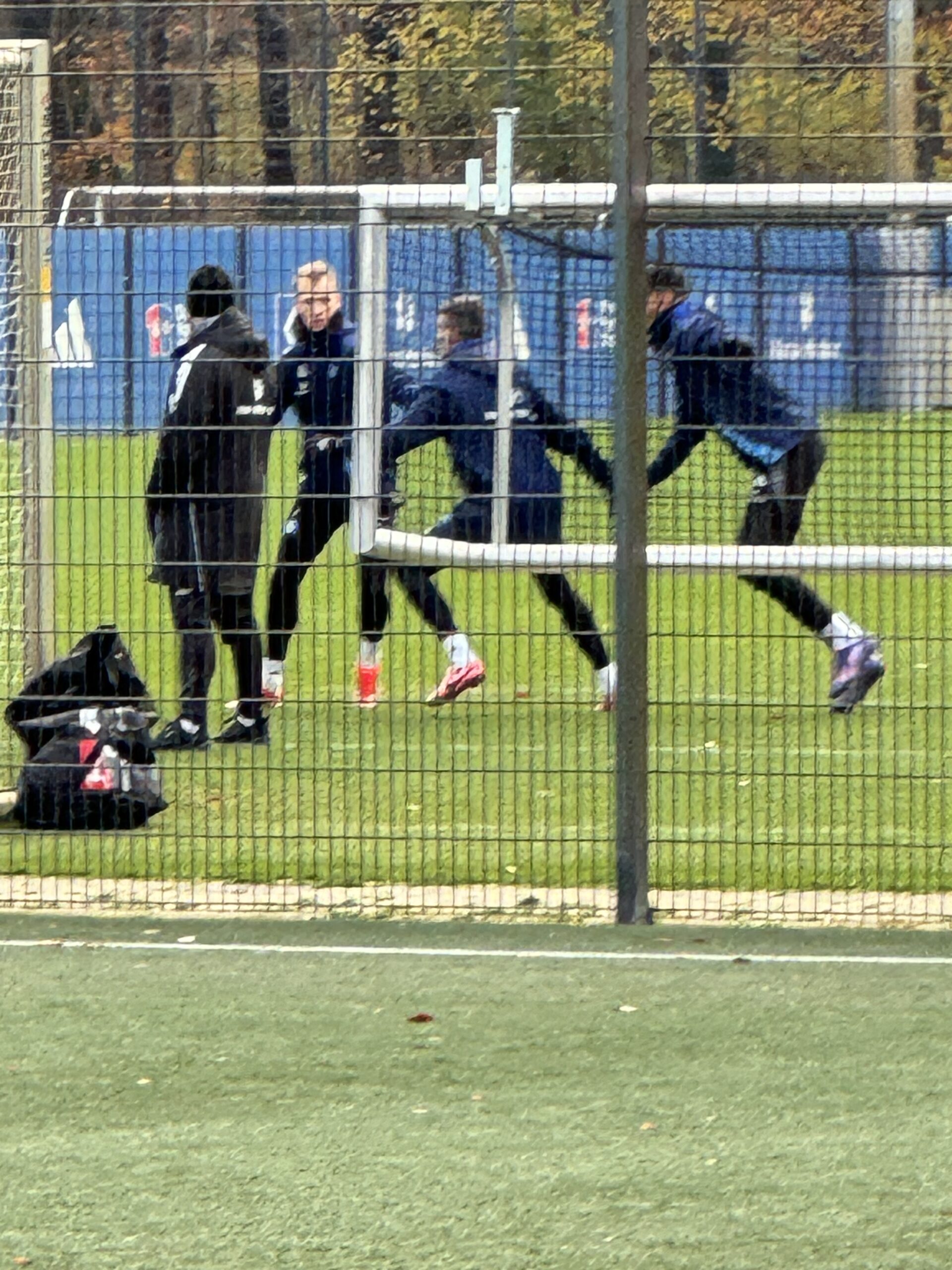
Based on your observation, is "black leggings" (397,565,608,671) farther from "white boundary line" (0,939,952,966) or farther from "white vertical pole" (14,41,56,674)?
"white vertical pole" (14,41,56,674)

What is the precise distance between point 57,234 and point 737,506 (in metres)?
1.96

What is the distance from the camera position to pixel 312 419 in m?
7.30

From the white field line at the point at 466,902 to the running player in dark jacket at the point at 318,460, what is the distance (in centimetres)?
54

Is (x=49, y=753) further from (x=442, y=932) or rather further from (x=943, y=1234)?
(x=943, y=1234)

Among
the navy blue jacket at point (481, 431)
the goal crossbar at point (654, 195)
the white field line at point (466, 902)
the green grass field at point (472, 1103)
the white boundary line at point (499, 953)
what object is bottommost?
the green grass field at point (472, 1103)

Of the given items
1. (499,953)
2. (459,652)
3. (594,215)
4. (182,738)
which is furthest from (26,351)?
(459,652)

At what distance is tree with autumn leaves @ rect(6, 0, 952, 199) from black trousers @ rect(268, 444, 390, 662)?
3.61ft

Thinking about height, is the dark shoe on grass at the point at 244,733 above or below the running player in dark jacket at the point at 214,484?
below

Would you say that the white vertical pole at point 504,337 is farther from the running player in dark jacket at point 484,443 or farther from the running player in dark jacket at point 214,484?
the running player in dark jacket at point 214,484

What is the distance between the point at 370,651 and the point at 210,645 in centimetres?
67

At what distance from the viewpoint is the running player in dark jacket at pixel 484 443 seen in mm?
6543

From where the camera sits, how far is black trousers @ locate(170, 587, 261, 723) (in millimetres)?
7648

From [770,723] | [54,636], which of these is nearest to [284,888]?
[54,636]

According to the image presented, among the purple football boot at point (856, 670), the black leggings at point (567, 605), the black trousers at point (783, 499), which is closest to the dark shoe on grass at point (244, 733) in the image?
the black leggings at point (567, 605)
